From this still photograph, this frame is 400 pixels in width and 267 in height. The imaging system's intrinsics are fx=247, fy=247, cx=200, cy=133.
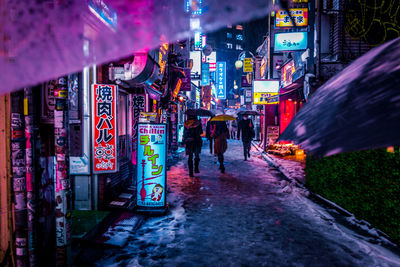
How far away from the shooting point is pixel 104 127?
5770 millimetres

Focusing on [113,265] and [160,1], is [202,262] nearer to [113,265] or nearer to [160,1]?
[113,265]

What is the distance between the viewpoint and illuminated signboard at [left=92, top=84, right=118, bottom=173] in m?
5.72

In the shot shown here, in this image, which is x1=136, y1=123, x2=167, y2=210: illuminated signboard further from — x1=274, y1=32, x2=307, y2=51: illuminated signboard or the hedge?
x1=274, y1=32, x2=307, y2=51: illuminated signboard

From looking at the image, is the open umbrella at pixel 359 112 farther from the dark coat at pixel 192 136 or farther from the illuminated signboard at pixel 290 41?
the illuminated signboard at pixel 290 41

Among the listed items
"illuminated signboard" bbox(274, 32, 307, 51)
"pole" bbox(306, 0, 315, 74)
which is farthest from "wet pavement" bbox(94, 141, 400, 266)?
"illuminated signboard" bbox(274, 32, 307, 51)

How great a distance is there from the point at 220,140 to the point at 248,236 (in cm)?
652

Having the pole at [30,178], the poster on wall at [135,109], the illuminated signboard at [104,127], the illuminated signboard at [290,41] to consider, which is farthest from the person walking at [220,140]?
the pole at [30,178]

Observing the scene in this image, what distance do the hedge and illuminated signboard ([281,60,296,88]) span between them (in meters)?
10.2

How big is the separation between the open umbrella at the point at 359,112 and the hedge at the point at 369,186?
139 inches

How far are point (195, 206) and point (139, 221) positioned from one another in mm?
1620

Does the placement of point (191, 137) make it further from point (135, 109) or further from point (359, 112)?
point (359, 112)

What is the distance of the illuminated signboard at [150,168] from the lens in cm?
588

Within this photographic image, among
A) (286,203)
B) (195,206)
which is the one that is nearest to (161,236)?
(195,206)

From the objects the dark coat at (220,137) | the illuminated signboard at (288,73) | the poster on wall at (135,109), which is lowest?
the dark coat at (220,137)
